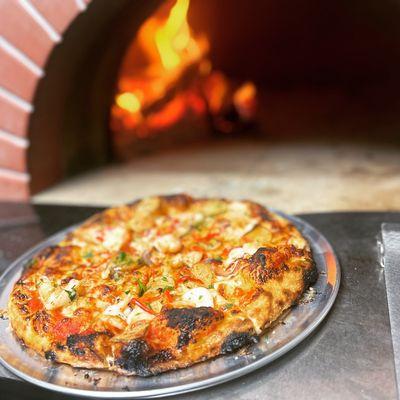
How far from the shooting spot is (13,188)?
111 inches

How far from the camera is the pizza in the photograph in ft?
3.74

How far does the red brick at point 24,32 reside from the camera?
243cm

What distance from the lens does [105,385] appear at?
111 centimetres

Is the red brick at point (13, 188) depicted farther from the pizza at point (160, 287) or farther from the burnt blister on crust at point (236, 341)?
the burnt blister on crust at point (236, 341)

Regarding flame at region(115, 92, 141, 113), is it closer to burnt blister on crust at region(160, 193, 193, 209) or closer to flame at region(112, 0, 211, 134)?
flame at region(112, 0, 211, 134)

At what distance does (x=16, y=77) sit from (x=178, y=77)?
209 centimetres

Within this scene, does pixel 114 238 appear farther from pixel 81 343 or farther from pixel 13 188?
pixel 13 188

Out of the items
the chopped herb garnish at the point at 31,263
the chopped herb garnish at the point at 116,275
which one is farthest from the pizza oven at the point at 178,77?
the chopped herb garnish at the point at 116,275

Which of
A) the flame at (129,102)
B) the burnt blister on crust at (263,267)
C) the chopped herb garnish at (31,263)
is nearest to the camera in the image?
the burnt blister on crust at (263,267)

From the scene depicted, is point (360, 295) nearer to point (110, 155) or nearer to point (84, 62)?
point (84, 62)

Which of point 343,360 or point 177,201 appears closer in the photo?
point 343,360

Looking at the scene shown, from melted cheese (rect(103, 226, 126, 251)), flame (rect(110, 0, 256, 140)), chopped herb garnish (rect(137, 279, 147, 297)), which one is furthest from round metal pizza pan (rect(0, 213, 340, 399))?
flame (rect(110, 0, 256, 140))

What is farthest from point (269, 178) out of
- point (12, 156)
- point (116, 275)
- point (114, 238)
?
point (116, 275)

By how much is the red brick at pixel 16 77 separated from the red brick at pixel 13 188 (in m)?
0.50
